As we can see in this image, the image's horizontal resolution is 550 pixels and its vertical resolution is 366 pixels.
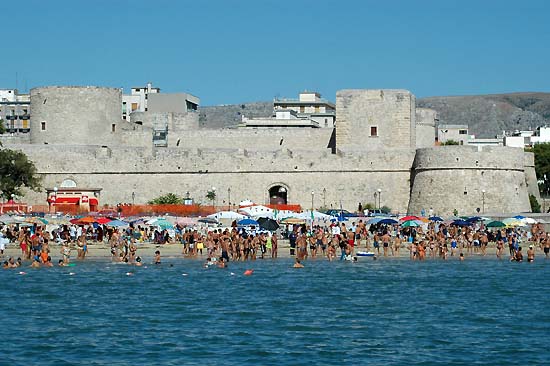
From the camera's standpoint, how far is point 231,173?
2063 inches

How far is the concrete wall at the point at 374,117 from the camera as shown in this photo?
53.6 meters

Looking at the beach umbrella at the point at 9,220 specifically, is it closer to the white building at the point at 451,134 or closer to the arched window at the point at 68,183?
the arched window at the point at 68,183

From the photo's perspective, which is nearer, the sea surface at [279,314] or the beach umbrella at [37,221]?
the sea surface at [279,314]

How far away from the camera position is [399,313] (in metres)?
27.1

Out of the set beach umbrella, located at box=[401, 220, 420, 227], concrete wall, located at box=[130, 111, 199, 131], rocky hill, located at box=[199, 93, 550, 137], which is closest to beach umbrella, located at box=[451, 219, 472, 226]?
beach umbrella, located at box=[401, 220, 420, 227]

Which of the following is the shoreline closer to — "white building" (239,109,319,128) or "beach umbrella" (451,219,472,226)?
"beach umbrella" (451,219,472,226)

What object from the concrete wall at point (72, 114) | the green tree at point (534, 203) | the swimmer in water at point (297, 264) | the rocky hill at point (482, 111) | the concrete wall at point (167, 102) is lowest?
the swimmer in water at point (297, 264)

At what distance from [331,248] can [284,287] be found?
255 inches

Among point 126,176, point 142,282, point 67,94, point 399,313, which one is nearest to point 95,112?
point 67,94

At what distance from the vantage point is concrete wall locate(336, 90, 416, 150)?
5359 centimetres

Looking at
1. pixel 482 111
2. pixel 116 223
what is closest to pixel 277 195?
pixel 116 223

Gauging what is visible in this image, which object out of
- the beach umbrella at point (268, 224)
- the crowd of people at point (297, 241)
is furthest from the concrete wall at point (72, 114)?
the beach umbrella at point (268, 224)

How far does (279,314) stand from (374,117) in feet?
91.2

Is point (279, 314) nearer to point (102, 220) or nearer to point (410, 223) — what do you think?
point (410, 223)
